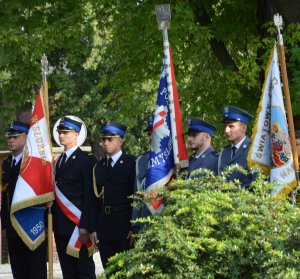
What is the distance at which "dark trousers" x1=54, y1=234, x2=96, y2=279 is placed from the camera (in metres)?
10.1

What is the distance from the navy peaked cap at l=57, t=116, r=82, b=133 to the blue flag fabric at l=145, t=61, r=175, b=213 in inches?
41.7

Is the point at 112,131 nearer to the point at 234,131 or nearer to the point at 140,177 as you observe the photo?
the point at 140,177

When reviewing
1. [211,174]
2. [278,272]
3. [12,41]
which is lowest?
[278,272]

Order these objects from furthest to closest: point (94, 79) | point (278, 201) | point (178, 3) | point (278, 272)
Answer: point (94, 79), point (178, 3), point (278, 201), point (278, 272)

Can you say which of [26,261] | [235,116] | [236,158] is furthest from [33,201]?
[235,116]

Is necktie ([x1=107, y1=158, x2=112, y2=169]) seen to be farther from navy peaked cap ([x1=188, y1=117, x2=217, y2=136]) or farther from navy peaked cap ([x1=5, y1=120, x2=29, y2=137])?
navy peaked cap ([x1=188, y1=117, x2=217, y2=136])

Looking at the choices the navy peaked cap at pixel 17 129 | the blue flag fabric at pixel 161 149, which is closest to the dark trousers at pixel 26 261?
the navy peaked cap at pixel 17 129

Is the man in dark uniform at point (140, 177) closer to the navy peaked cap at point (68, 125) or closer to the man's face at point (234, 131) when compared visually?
the navy peaked cap at point (68, 125)

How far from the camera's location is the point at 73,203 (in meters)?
10.3

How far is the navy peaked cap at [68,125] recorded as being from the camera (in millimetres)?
9969

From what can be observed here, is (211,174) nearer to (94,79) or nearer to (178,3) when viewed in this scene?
(178,3)

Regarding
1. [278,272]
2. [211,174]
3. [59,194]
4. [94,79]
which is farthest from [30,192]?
[94,79]

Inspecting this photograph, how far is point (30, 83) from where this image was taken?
1552cm

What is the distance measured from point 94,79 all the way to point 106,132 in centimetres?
2946
